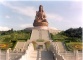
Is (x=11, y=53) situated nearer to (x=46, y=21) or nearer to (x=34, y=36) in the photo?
(x=34, y=36)

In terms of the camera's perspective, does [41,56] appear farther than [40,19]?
No

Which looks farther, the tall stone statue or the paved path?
the tall stone statue

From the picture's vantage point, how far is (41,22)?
42.2m

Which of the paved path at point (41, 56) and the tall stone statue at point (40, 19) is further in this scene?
the tall stone statue at point (40, 19)

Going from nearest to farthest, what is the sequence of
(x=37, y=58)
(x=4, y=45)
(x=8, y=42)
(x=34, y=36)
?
(x=37, y=58) < (x=4, y=45) < (x=8, y=42) < (x=34, y=36)

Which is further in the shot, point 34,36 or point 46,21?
point 46,21

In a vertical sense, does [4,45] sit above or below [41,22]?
below

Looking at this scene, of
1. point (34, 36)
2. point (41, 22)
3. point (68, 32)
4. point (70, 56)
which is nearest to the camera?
point (70, 56)

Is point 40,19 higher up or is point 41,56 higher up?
point 40,19

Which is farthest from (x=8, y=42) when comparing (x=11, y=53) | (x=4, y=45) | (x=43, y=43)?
(x=11, y=53)

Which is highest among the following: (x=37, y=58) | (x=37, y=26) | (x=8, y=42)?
(x=37, y=26)

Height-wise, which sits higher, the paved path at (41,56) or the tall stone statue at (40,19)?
the tall stone statue at (40,19)

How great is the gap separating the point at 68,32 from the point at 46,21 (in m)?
5.05

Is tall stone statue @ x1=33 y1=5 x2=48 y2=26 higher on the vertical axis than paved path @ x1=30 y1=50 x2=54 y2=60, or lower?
higher
